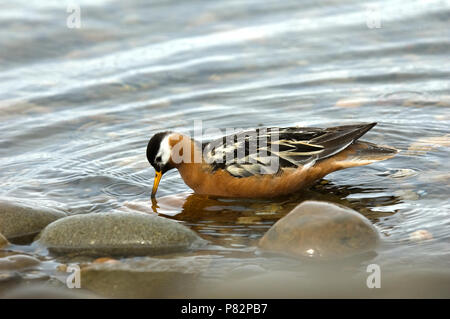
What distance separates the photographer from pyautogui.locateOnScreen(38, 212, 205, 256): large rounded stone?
7.20 metres

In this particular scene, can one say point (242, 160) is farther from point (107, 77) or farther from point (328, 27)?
point (328, 27)

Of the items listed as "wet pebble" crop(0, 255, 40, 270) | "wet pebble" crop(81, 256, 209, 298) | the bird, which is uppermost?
the bird

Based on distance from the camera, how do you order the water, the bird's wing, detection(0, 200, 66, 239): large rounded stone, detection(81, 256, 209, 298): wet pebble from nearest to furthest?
detection(81, 256, 209, 298): wet pebble
detection(0, 200, 66, 239): large rounded stone
the water
the bird's wing

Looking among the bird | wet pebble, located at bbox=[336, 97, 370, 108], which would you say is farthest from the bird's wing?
wet pebble, located at bbox=[336, 97, 370, 108]

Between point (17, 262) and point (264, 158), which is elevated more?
point (264, 158)

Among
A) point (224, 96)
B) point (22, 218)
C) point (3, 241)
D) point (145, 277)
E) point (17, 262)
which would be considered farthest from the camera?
point (224, 96)

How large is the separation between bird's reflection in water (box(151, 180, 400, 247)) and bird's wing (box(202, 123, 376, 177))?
0.42 metres

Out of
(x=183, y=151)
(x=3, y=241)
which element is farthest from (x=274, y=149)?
(x=3, y=241)

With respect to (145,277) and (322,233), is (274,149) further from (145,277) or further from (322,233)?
(145,277)

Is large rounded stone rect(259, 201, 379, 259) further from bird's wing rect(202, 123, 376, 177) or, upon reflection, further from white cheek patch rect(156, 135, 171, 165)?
white cheek patch rect(156, 135, 171, 165)

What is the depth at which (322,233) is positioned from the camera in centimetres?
683

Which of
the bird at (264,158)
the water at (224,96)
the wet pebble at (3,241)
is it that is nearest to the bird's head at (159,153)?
the bird at (264,158)

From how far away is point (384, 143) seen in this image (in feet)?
33.2

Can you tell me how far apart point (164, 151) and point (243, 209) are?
131 centimetres
